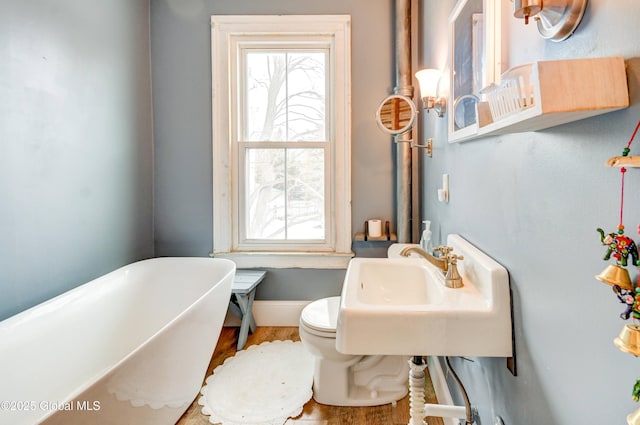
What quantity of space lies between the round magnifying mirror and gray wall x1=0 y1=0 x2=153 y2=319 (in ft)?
5.60

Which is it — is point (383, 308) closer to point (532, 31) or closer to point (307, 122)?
point (532, 31)

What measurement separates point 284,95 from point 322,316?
1.66 metres

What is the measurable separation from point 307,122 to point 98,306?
5.84ft

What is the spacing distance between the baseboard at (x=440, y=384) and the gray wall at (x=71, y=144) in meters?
2.01

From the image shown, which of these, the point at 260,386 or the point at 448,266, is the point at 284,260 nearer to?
the point at 260,386

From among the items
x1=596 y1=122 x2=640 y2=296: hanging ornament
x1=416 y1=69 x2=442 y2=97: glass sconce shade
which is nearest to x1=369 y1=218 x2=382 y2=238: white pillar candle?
x1=416 y1=69 x2=442 y2=97: glass sconce shade

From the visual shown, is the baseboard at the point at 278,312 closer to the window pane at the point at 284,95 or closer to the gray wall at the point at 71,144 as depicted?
the gray wall at the point at 71,144

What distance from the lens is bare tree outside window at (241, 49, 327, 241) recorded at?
2.63m

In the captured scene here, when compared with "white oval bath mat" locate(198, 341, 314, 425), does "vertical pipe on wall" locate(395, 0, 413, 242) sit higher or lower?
higher

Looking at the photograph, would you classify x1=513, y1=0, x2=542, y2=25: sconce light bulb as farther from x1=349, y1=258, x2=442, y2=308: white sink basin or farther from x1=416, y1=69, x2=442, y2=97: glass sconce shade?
x1=416, y1=69, x2=442, y2=97: glass sconce shade

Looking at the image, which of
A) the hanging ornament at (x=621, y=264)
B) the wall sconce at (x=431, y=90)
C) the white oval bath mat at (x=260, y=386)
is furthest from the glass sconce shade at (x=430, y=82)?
the white oval bath mat at (x=260, y=386)

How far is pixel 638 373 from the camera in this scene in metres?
0.52

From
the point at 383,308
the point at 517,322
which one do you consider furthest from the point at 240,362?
the point at 517,322

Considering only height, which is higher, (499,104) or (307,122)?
(307,122)
